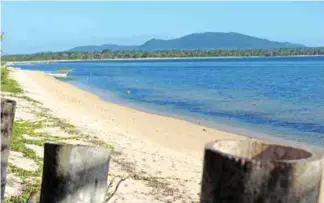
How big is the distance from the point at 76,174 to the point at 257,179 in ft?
3.47

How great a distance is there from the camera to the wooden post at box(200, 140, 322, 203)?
143 cm

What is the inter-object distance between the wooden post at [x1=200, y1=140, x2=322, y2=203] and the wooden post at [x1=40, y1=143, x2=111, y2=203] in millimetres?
834

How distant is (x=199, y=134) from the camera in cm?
2192

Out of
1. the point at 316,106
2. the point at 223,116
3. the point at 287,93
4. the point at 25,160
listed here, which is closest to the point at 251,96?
the point at 287,93

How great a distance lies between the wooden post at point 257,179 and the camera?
1.43 metres

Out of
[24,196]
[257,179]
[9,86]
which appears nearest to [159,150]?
[24,196]

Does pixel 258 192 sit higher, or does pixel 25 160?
pixel 258 192

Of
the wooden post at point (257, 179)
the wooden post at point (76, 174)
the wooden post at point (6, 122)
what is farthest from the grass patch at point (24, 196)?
the wooden post at point (257, 179)

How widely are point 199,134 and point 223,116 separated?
816 cm

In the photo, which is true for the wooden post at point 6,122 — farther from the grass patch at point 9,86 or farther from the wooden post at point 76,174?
the grass patch at point 9,86

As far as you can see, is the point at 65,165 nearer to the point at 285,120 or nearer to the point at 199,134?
the point at 199,134

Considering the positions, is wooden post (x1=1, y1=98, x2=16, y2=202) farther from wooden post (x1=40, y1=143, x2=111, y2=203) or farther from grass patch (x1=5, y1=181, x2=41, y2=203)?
grass patch (x1=5, y1=181, x2=41, y2=203)

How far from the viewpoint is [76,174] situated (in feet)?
7.45

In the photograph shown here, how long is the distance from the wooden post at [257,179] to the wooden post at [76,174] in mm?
834
